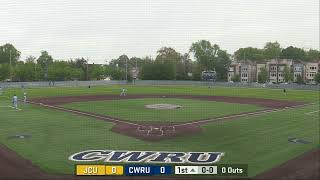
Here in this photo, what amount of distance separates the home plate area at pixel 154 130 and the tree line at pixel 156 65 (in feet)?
118

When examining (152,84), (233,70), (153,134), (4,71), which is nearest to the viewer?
(153,134)

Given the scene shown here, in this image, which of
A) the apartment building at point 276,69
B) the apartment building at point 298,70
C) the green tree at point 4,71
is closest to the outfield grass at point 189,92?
the green tree at point 4,71

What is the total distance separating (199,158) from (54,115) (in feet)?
38.5

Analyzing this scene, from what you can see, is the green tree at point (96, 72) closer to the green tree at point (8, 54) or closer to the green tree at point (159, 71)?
the green tree at point (8, 54)

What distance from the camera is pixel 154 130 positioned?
15.9 meters

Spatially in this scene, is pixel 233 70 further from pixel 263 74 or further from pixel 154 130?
pixel 154 130

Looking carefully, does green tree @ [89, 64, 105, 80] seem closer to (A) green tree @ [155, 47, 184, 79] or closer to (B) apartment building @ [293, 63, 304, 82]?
(A) green tree @ [155, 47, 184, 79]

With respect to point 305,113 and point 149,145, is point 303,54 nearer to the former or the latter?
point 305,113

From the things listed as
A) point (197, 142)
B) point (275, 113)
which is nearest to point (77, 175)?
point (197, 142)

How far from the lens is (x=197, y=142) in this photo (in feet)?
44.4

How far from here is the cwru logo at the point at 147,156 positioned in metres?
10.8

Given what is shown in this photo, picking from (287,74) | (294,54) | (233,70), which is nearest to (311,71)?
(287,74)

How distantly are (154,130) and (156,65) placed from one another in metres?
38.0
